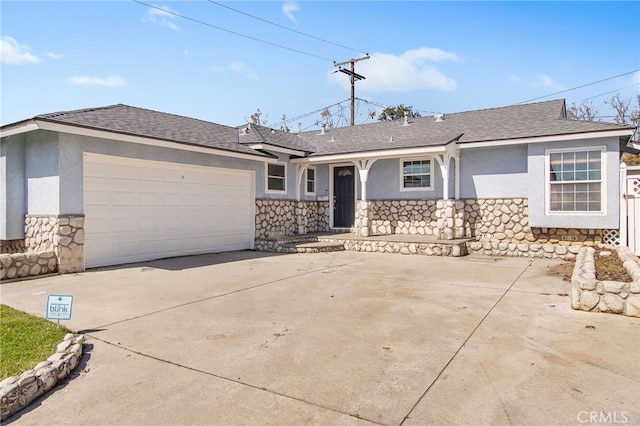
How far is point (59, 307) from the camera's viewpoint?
14.1ft

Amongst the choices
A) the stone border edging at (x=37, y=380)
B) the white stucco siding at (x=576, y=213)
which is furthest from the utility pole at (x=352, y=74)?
the stone border edging at (x=37, y=380)

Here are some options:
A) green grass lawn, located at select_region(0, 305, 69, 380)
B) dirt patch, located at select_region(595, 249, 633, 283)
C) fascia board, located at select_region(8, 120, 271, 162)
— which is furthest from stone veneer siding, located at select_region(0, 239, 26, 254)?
dirt patch, located at select_region(595, 249, 633, 283)

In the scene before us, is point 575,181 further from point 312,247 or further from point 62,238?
point 62,238

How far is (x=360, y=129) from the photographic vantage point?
54.7ft

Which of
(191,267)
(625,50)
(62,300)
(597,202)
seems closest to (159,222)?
(191,267)

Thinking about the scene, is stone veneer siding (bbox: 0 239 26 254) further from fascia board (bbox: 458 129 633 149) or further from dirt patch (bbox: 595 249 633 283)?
fascia board (bbox: 458 129 633 149)

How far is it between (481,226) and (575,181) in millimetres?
2894

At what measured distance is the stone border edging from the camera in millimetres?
2828

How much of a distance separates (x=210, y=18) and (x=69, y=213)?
9212 millimetres

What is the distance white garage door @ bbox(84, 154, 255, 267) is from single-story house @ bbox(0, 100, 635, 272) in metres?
0.03

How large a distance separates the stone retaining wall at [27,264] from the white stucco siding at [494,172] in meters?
11.5

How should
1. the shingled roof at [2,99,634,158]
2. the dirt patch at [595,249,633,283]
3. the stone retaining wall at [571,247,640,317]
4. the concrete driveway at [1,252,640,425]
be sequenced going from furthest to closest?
1. the shingled roof at [2,99,634,158]
2. the dirt patch at [595,249,633,283]
3. the stone retaining wall at [571,247,640,317]
4. the concrete driveway at [1,252,640,425]

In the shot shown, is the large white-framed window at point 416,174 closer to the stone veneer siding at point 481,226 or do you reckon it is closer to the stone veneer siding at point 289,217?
the stone veneer siding at point 481,226

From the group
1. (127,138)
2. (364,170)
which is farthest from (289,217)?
(127,138)
